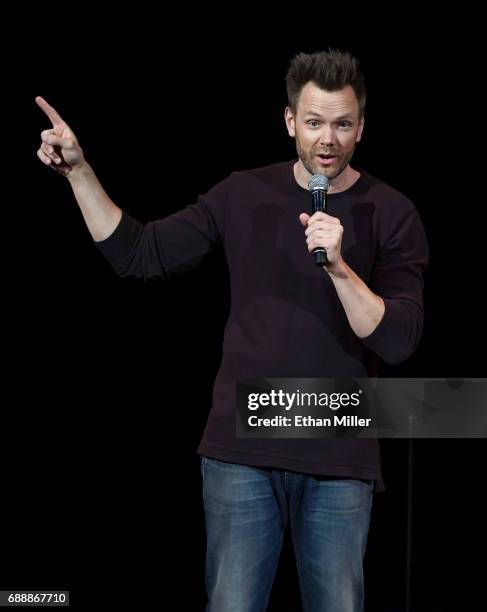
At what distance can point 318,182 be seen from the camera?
1.71 m

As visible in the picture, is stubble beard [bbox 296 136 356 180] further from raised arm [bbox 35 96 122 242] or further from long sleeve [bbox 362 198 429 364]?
raised arm [bbox 35 96 122 242]

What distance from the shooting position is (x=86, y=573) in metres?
2.99

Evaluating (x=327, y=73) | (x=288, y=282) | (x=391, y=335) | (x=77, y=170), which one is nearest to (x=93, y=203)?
(x=77, y=170)

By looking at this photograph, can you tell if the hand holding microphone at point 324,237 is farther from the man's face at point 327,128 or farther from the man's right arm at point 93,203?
the man's right arm at point 93,203

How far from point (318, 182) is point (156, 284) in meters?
1.40

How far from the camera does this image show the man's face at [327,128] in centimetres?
176

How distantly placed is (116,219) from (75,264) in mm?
1221

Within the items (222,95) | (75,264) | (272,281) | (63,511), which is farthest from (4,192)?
(272,281)

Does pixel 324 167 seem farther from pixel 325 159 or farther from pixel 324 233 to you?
pixel 324 233

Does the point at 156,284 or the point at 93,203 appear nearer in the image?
the point at 93,203

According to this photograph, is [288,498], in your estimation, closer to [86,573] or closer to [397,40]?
[86,573]

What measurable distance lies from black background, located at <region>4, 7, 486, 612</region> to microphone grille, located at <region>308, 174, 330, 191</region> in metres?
1.19

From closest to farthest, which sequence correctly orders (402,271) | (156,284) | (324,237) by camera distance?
(324,237) < (402,271) < (156,284)

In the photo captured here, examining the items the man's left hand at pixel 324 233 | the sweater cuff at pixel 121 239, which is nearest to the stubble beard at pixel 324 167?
the man's left hand at pixel 324 233
